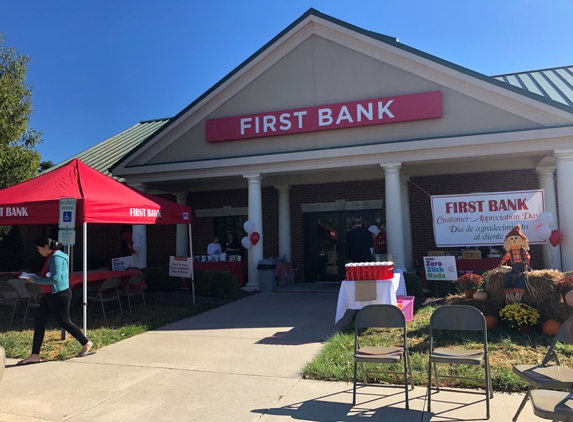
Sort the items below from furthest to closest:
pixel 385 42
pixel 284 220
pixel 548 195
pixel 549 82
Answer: pixel 284 220 < pixel 549 82 < pixel 548 195 < pixel 385 42

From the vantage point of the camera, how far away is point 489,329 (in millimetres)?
6836

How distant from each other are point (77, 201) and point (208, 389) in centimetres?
414

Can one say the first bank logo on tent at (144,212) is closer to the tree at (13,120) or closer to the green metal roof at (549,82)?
the tree at (13,120)

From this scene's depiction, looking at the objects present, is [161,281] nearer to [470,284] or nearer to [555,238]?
[470,284]

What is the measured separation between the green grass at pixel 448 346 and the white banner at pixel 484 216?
2742mm

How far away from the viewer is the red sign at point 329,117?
10.9m

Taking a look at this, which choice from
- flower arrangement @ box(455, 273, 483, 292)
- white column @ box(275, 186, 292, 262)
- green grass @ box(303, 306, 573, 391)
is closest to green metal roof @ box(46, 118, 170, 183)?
white column @ box(275, 186, 292, 262)

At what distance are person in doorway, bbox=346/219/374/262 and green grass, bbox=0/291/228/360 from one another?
11.1ft

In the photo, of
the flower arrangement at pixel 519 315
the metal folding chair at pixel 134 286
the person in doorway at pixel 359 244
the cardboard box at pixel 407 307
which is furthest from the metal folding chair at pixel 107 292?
the flower arrangement at pixel 519 315

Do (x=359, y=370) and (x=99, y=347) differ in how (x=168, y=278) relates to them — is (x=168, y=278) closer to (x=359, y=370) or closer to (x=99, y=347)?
(x=99, y=347)

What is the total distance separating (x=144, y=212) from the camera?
8.84 metres

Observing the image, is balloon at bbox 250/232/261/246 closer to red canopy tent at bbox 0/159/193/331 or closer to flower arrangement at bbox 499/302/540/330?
red canopy tent at bbox 0/159/193/331

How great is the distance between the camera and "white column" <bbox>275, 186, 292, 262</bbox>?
570 inches

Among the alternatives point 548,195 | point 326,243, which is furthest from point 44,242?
point 548,195
